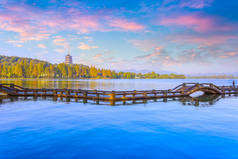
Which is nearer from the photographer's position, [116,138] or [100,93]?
[116,138]

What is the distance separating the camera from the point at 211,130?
11562 millimetres

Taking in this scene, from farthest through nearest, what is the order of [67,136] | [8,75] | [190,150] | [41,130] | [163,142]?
[8,75] < [41,130] < [67,136] < [163,142] < [190,150]

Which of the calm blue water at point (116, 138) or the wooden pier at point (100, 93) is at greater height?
the wooden pier at point (100, 93)

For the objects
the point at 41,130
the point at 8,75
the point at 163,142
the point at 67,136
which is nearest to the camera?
the point at 163,142

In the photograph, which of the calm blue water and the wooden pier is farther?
the wooden pier

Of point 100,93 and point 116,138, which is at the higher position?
point 100,93

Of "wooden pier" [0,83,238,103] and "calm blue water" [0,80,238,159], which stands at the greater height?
"wooden pier" [0,83,238,103]

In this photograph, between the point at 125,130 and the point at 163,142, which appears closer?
the point at 163,142

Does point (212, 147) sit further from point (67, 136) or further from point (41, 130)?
point (41, 130)

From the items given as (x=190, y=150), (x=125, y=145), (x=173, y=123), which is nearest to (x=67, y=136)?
(x=125, y=145)

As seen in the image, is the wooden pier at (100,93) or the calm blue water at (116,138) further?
the wooden pier at (100,93)

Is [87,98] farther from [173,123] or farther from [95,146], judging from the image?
[95,146]

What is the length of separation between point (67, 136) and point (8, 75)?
208947 millimetres

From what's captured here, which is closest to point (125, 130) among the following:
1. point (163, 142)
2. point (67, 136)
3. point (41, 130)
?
point (163, 142)
